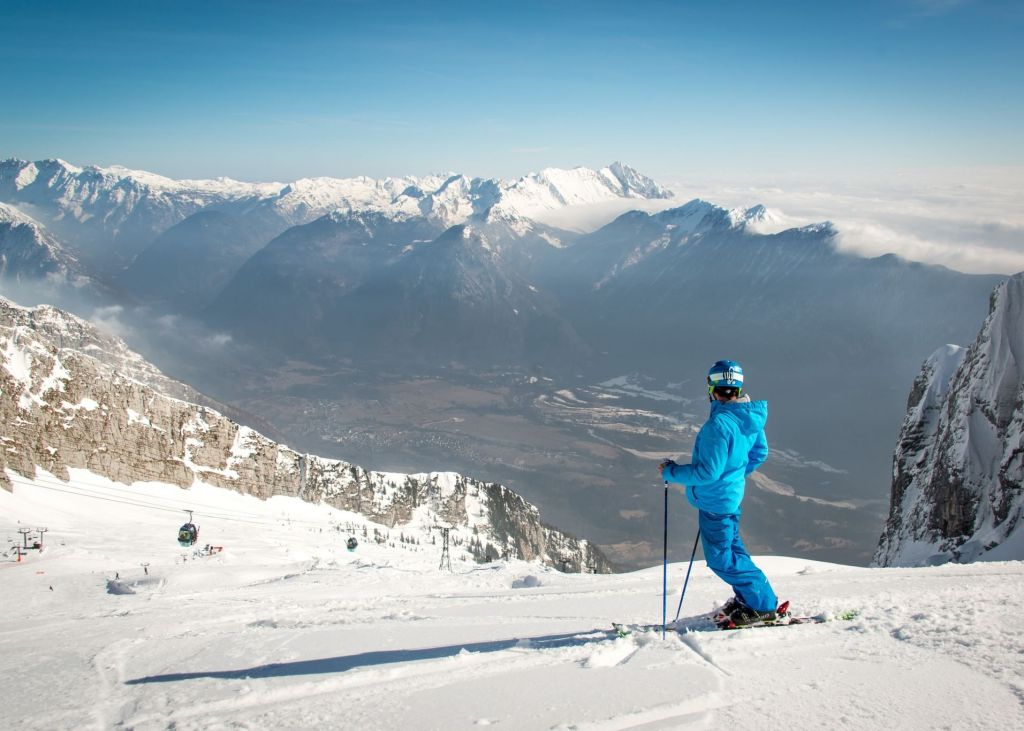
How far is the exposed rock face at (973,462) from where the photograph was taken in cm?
4531

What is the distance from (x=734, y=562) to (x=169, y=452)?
76.1 metres

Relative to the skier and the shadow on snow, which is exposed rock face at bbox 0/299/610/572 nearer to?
the skier

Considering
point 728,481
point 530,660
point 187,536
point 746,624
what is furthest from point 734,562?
point 187,536

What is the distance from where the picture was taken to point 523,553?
111 m

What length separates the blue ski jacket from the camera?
300 inches

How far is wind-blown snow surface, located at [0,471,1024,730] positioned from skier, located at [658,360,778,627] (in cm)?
73

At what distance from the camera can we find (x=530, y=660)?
22.4 ft

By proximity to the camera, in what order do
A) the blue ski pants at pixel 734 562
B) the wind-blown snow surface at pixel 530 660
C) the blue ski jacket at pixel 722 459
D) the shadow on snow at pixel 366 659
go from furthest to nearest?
1. the blue ski pants at pixel 734 562
2. the blue ski jacket at pixel 722 459
3. the shadow on snow at pixel 366 659
4. the wind-blown snow surface at pixel 530 660

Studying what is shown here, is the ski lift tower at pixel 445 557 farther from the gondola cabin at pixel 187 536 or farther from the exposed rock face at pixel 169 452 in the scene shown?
the gondola cabin at pixel 187 536

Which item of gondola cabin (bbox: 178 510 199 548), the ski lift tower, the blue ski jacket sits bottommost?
the ski lift tower

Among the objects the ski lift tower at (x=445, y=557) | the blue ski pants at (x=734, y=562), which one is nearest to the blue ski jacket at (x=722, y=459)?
the blue ski pants at (x=734, y=562)

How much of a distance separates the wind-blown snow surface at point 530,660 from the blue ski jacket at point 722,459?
1.60m

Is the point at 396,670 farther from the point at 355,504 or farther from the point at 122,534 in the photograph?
the point at 355,504

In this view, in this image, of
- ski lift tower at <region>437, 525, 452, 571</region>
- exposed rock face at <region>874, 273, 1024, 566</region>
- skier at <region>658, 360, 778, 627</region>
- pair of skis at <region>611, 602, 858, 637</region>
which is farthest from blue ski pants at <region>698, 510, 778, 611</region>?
exposed rock face at <region>874, 273, 1024, 566</region>
